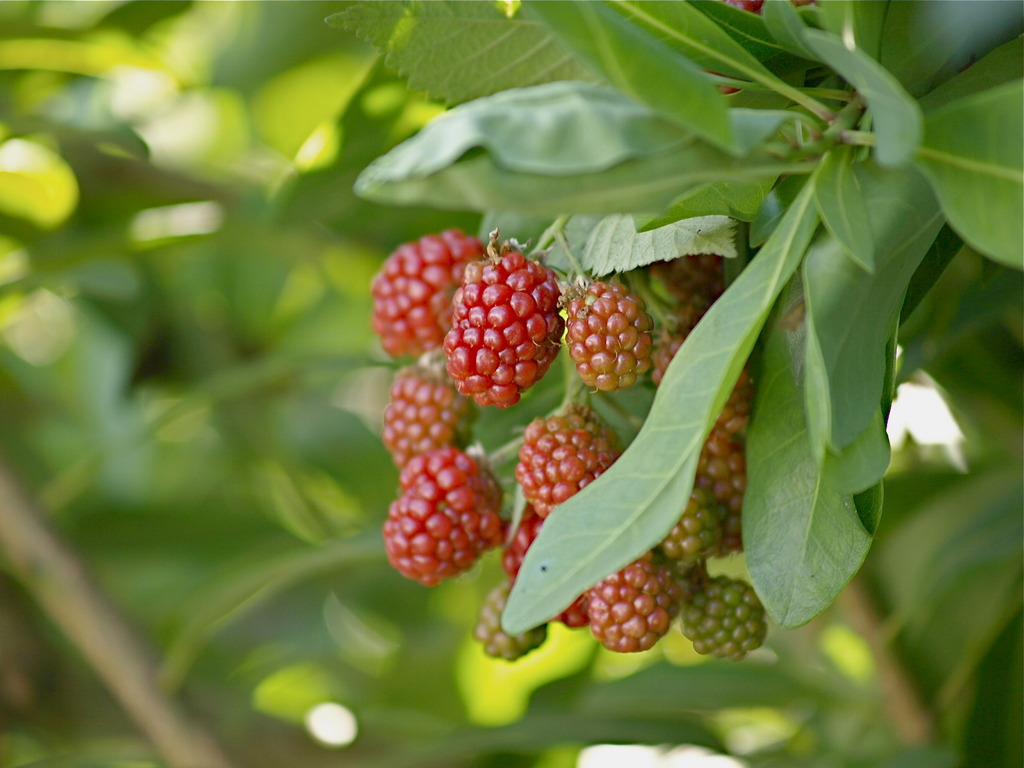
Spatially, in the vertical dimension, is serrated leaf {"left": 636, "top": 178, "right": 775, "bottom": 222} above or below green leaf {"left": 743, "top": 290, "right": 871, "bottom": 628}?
above

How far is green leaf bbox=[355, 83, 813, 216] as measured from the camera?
40cm

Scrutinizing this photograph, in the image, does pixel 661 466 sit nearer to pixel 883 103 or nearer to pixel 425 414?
pixel 883 103

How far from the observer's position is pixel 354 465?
1.44m

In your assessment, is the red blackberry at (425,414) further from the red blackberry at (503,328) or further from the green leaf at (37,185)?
the green leaf at (37,185)

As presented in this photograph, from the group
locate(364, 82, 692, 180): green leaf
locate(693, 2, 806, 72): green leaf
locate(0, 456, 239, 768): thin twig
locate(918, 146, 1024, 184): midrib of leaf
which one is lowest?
locate(0, 456, 239, 768): thin twig

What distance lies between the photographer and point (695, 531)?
60cm

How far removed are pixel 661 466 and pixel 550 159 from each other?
151mm

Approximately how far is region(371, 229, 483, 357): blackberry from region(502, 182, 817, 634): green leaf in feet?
0.86

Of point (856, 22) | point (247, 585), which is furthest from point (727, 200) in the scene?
point (247, 585)

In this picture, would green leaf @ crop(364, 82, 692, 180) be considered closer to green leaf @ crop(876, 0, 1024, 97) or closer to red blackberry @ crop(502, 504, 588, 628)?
green leaf @ crop(876, 0, 1024, 97)

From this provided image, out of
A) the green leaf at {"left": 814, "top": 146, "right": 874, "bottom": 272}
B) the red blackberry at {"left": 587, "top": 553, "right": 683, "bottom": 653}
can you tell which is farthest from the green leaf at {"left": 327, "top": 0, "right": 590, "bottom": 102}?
the red blackberry at {"left": 587, "top": 553, "right": 683, "bottom": 653}

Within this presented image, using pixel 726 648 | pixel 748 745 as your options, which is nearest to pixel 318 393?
pixel 748 745

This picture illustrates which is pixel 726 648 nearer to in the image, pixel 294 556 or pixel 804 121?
pixel 804 121

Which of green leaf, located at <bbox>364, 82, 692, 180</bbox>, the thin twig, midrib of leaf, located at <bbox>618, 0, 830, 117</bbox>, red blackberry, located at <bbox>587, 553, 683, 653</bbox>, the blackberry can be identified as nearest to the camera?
green leaf, located at <bbox>364, 82, 692, 180</bbox>
